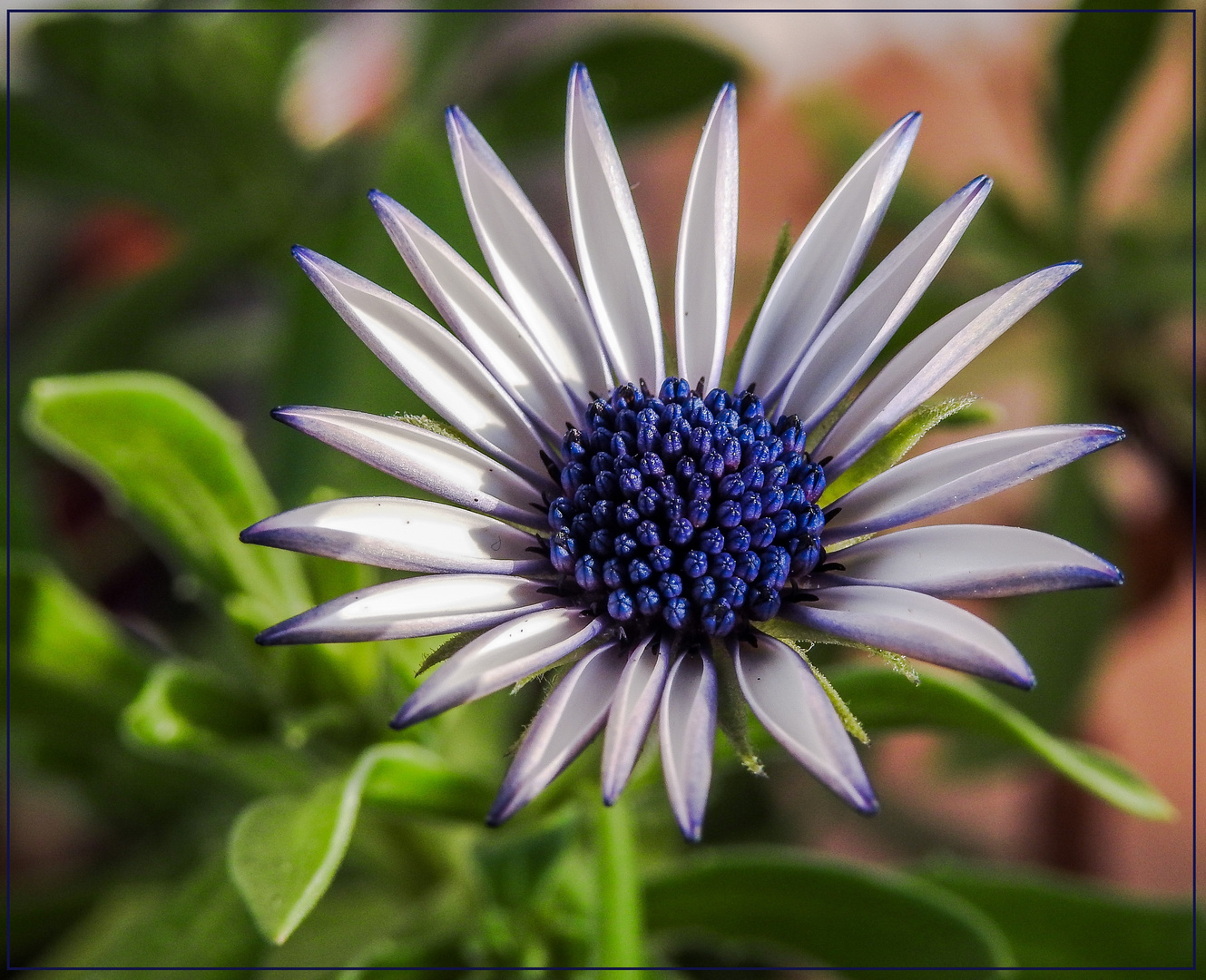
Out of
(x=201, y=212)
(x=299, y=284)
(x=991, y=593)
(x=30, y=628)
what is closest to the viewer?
(x=991, y=593)

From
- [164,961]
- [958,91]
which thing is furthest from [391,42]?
[164,961]

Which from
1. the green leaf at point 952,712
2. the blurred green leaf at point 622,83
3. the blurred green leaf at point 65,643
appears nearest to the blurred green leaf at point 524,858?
the green leaf at point 952,712

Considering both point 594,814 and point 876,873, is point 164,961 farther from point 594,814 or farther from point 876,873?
point 876,873

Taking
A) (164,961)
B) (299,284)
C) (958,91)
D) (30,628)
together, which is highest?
(958,91)

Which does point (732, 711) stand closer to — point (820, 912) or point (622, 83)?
point (820, 912)

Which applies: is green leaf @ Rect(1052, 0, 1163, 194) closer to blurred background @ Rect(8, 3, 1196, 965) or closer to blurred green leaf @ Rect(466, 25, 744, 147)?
blurred background @ Rect(8, 3, 1196, 965)

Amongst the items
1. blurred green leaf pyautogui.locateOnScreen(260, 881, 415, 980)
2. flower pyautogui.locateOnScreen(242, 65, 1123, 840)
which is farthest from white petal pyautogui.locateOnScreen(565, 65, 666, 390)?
blurred green leaf pyautogui.locateOnScreen(260, 881, 415, 980)
